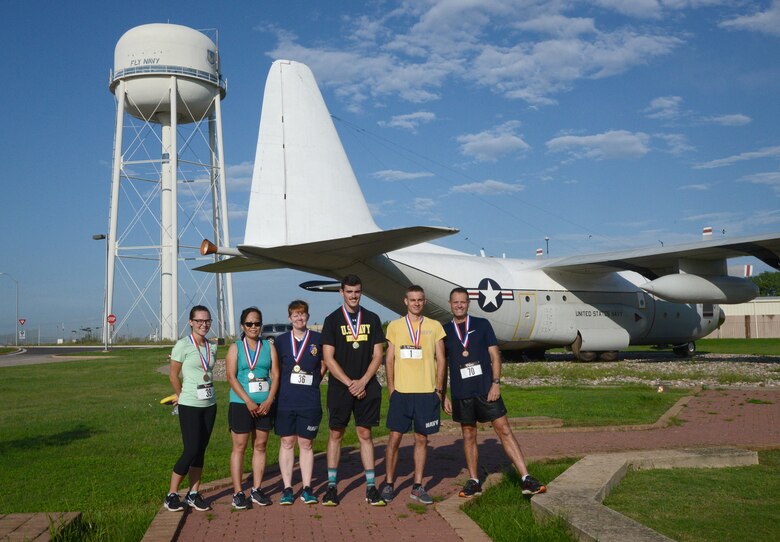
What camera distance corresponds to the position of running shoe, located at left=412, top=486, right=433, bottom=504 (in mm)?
6434

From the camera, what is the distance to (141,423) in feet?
39.0

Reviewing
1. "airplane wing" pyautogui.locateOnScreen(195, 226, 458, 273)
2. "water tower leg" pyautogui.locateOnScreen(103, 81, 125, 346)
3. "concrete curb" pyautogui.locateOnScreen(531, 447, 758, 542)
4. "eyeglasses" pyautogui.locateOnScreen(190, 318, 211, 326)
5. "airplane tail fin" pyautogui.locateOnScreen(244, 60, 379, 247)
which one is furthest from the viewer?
"water tower leg" pyautogui.locateOnScreen(103, 81, 125, 346)

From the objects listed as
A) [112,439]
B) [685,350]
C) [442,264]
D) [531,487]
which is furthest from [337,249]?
[685,350]

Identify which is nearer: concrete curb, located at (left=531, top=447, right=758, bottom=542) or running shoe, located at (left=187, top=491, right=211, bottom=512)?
concrete curb, located at (left=531, top=447, right=758, bottom=542)

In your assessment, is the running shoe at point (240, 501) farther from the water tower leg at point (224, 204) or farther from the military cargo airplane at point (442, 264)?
the water tower leg at point (224, 204)

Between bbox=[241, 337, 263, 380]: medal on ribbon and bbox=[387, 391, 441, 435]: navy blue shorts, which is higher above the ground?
bbox=[241, 337, 263, 380]: medal on ribbon

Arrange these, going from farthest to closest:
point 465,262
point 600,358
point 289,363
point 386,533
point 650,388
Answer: point 600,358, point 465,262, point 650,388, point 289,363, point 386,533

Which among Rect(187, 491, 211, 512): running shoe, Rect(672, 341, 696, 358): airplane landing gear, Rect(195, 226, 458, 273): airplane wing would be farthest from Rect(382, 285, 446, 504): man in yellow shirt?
Rect(672, 341, 696, 358): airplane landing gear

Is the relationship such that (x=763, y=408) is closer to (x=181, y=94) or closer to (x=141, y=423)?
(x=141, y=423)

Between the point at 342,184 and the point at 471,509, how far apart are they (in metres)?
11.5

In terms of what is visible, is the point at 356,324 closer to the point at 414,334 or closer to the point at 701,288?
the point at 414,334

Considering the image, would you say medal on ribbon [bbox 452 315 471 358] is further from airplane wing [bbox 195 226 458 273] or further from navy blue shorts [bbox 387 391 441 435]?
airplane wing [bbox 195 226 458 273]

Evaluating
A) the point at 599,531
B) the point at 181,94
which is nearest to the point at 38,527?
the point at 599,531

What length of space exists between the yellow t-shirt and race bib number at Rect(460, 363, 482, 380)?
11.5 inches
